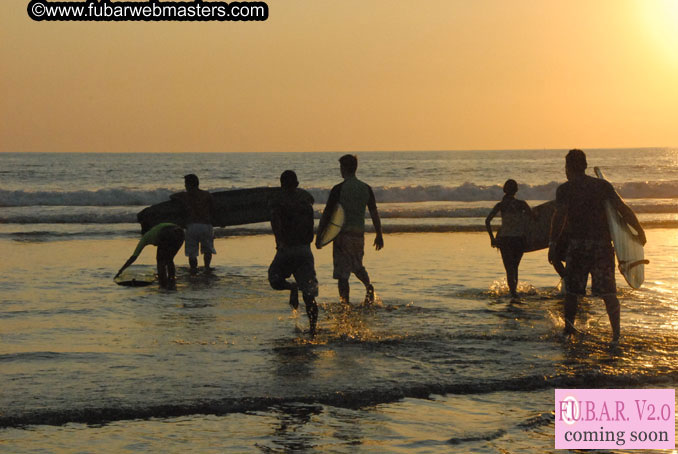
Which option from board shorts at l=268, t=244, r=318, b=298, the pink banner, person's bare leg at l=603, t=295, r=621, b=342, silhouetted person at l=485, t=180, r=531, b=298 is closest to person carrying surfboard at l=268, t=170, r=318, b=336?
board shorts at l=268, t=244, r=318, b=298

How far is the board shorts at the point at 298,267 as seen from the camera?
9.19 metres

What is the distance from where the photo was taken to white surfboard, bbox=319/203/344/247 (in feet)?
35.3

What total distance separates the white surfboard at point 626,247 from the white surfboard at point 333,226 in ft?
11.3

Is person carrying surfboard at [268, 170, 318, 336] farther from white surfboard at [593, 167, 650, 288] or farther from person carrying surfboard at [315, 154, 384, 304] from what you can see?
white surfboard at [593, 167, 650, 288]

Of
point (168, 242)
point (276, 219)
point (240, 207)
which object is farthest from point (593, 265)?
point (240, 207)

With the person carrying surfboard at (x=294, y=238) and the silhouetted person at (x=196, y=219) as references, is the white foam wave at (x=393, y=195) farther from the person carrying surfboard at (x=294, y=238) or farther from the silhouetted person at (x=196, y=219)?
the person carrying surfboard at (x=294, y=238)

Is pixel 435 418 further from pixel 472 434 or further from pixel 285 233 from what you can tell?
pixel 285 233

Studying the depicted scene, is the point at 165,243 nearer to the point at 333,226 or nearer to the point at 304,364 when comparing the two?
the point at 333,226

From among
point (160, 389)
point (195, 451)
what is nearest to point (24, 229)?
point (160, 389)

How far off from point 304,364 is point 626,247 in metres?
3.63

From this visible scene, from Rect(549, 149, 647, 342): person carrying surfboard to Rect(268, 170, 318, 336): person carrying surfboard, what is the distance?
2646 mm

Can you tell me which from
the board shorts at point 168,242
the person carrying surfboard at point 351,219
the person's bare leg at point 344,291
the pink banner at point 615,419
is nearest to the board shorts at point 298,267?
the person carrying surfboard at point 351,219

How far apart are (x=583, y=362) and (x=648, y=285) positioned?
572 cm

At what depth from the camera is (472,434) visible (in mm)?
5949
